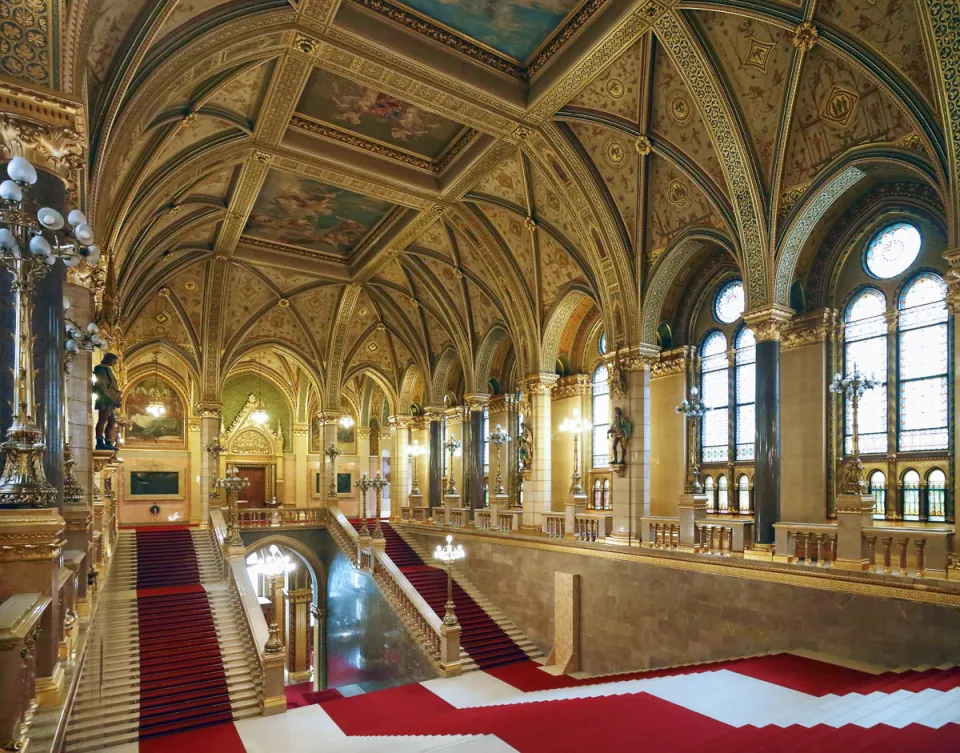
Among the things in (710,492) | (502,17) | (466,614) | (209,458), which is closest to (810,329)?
(710,492)

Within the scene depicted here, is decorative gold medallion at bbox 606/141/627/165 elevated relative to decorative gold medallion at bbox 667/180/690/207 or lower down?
elevated

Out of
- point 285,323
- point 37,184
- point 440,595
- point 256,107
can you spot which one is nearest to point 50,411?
point 37,184

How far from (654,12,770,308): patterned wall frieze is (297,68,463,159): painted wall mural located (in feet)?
16.6

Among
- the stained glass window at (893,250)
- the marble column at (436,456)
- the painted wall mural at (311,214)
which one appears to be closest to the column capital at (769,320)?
the stained glass window at (893,250)

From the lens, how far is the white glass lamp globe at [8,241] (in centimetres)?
499

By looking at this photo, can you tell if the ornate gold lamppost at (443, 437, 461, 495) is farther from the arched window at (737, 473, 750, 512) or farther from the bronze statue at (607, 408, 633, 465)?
the arched window at (737, 473, 750, 512)

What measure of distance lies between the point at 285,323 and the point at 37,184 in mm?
17226

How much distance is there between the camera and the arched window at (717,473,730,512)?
14781 millimetres

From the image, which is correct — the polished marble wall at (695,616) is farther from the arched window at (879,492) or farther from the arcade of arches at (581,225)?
the arched window at (879,492)

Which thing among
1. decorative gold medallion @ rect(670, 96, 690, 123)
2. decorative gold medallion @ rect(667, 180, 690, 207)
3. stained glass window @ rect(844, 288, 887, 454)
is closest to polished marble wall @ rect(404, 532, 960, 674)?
stained glass window @ rect(844, 288, 887, 454)

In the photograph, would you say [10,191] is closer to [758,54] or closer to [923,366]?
[758,54]

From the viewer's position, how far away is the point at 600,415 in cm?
1894

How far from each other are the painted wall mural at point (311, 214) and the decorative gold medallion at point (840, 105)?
1055 centimetres

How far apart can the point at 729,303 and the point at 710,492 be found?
4.57 meters
